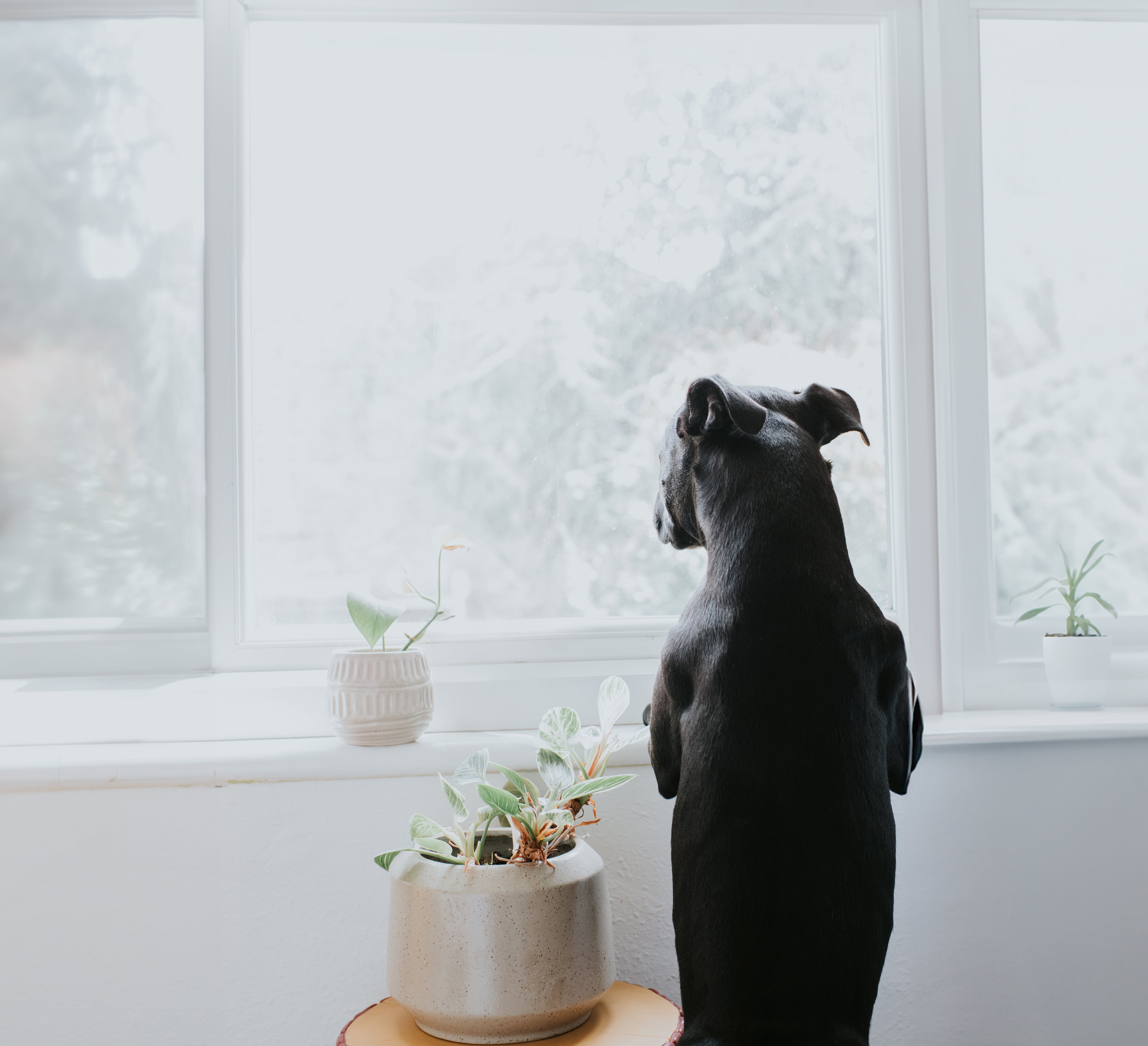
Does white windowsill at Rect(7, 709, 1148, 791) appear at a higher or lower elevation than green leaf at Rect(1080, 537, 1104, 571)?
lower

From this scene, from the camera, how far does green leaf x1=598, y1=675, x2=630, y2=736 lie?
39.1 inches

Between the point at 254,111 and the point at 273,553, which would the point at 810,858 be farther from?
the point at 254,111

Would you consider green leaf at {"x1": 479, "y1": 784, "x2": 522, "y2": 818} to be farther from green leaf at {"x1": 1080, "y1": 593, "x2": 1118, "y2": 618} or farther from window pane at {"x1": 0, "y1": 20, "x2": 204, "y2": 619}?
green leaf at {"x1": 1080, "y1": 593, "x2": 1118, "y2": 618}

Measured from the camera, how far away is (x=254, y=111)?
1342 mm

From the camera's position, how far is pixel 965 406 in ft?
4.40

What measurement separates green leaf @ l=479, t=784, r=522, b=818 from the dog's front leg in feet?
0.47

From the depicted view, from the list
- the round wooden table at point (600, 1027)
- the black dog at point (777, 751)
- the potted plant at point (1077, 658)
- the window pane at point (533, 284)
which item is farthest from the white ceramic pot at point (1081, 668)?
the round wooden table at point (600, 1027)

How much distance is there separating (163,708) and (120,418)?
0.44m

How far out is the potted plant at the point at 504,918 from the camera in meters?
0.85

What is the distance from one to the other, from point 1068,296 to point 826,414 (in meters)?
0.67

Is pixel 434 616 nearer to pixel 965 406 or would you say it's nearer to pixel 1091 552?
pixel 965 406

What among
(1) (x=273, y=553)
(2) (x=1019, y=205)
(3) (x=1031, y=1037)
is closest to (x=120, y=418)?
(1) (x=273, y=553)

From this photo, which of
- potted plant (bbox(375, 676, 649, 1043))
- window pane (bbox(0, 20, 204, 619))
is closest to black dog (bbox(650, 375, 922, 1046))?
potted plant (bbox(375, 676, 649, 1043))

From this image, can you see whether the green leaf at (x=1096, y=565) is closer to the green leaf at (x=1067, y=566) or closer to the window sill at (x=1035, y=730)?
the green leaf at (x=1067, y=566)
